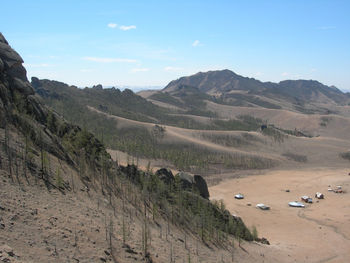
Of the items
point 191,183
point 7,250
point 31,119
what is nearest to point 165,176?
point 191,183

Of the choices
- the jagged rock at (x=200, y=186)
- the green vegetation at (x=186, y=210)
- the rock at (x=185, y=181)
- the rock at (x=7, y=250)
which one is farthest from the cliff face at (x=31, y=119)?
the rock at (x=7, y=250)

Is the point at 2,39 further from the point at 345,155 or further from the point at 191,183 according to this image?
the point at 345,155

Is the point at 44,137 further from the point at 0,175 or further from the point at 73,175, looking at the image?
the point at 0,175

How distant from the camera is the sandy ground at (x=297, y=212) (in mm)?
41875

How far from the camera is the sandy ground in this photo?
41.9 m

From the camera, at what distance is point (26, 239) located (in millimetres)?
18344

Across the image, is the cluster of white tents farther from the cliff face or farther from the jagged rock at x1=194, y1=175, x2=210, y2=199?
the cliff face

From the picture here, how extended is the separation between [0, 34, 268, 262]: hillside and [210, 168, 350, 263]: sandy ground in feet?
26.5

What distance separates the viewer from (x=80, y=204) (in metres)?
25.8

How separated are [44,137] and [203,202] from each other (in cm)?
2044

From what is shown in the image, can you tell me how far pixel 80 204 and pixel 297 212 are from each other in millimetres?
52643

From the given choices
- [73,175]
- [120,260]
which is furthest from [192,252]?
[73,175]

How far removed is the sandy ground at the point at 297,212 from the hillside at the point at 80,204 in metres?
8.08

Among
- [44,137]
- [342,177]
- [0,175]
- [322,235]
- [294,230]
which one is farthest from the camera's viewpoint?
[342,177]
